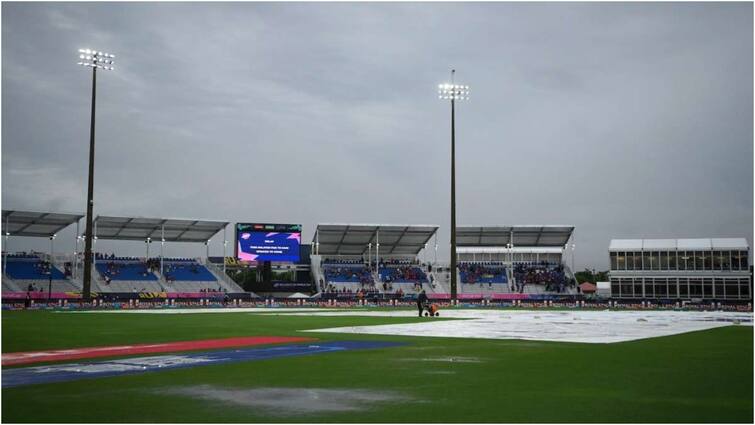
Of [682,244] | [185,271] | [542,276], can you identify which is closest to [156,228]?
[185,271]

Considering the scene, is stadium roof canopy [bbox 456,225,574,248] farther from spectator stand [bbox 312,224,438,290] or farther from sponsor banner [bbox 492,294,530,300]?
sponsor banner [bbox 492,294,530,300]

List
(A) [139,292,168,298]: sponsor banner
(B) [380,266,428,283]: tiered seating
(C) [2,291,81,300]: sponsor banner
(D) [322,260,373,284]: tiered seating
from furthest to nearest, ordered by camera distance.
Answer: (B) [380,266,428,283]: tiered seating
(D) [322,260,373,284]: tiered seating
(A) [139,292,168,298]: sponsor banner
(C) [2,291,81,300]: sponsor banner

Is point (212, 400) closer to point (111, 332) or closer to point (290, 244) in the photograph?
point (111, 332)

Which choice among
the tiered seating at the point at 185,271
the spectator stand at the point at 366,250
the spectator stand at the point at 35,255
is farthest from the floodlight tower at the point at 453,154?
the spectator stand at the point at 35,255

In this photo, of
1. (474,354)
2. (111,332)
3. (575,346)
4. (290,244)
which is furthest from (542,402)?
(290,244)

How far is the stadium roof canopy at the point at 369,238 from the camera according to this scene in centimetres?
9038

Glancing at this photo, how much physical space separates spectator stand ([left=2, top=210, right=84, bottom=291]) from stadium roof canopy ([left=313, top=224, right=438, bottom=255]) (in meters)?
28.6

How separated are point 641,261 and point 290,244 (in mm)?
40653

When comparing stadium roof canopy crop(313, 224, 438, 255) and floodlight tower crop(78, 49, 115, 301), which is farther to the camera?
stadium roof canopy crop(313, 224, 438, 255)

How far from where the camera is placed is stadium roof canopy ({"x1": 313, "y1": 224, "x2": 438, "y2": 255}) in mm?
90375

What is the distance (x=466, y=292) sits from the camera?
86188mm

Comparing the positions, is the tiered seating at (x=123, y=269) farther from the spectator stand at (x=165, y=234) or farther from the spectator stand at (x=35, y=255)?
the spectator stand at (x=35, y=255)

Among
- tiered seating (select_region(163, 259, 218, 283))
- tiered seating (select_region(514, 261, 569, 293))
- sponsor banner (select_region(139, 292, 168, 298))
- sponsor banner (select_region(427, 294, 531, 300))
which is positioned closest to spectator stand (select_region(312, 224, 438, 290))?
sponsor banner (select_region(427, 294, 531, 300))

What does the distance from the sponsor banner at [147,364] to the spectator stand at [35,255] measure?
58.2 m
